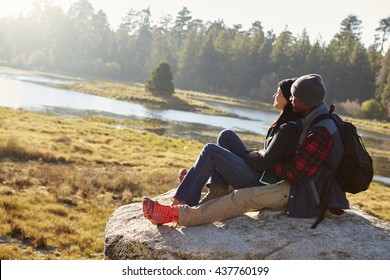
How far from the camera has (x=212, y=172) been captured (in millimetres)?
5680

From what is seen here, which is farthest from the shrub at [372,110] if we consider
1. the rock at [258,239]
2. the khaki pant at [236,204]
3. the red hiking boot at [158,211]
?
the red hiking boot at [158,211]

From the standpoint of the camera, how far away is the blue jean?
554cm

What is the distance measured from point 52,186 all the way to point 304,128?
949 cm

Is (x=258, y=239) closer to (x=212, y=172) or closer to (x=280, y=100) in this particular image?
(x=212, y=172)

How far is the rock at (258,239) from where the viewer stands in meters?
5.03

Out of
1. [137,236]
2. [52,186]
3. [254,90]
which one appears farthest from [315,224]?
[254,90]

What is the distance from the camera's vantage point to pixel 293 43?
10569cm

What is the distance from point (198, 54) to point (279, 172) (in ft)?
354

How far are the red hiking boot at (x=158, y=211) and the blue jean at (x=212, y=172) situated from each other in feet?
0.80

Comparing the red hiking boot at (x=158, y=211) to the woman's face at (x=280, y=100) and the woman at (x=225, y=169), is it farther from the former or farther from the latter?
the woman's face at (x=280, y=100)

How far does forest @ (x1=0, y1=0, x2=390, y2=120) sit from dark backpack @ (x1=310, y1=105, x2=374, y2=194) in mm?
74880

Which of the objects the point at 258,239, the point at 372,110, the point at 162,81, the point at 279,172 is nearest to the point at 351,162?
the point at 279,172

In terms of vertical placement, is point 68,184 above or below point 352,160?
below
